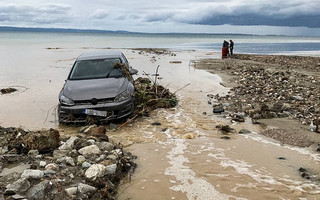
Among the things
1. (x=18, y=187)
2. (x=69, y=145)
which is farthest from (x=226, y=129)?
(x=18, y=187)

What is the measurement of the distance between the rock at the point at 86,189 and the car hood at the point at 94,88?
3783mm

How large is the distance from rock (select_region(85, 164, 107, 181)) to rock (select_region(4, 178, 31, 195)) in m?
0.82

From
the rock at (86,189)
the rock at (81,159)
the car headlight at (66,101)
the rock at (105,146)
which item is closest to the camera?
the rock at (86,189)

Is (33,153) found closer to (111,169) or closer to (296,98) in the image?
(111,169)

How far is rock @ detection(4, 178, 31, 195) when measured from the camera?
12.5 ft

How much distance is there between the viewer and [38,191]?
3.82 metres

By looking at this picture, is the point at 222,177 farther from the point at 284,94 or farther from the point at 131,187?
the point at 284,94

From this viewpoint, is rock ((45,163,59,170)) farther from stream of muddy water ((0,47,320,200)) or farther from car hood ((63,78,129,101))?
car hood ((63,78,129,101))

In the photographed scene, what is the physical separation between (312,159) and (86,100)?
5.30 m

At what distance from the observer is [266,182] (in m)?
4.66

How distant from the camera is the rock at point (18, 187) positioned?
3.80m

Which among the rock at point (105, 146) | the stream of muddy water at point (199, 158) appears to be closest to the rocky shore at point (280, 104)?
the stream of muddy water at point (199, 158)

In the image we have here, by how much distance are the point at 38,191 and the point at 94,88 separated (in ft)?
14.2

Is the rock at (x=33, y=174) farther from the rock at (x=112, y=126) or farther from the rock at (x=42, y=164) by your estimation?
the rock at (x=112, y=126)
